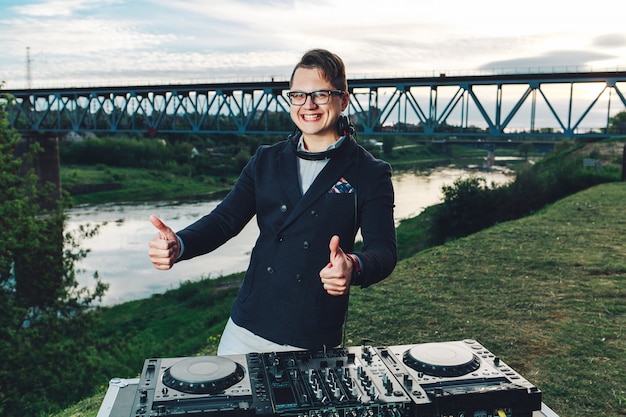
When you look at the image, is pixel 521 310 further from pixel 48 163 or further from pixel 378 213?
pixel 48 163

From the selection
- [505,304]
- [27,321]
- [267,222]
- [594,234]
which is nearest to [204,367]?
[267,222]

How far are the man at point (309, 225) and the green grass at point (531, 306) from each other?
3627 millimetres

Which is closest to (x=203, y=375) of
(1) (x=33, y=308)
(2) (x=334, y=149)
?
(2) (x=334, y=149)

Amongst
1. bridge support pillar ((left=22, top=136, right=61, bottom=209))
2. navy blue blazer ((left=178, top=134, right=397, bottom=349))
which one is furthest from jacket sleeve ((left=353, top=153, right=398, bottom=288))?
bridge support pillar ((left=22, top=136, right=61, bottom=209))

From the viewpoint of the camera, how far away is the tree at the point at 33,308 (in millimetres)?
12648

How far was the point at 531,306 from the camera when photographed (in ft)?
28.3

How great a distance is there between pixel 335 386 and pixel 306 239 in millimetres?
Result: 757

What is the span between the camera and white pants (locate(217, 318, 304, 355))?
2.99 metres

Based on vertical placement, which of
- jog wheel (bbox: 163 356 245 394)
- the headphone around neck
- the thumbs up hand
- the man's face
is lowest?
jog wheel (bbox: 163 356 245 394)

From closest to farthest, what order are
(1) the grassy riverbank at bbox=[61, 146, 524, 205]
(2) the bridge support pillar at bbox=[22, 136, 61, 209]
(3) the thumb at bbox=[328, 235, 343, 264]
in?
1. (3) the thumb at bbox=[328, 235, 343, 264]
2. (2) the bridge support pillar at bbox=[22, 136, 61, 209]
3. (1) the grassy riverbank at bbox=[61, 146, 524, 205]

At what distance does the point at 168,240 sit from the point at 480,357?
1.55m

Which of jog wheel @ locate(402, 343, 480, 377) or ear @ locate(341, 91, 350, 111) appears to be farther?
ear @ locate(341, 91, 350, 111)

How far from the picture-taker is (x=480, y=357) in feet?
9.23

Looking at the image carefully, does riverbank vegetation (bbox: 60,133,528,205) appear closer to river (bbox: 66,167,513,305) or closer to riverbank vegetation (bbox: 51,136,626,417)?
river (bbox: 66,167,513,305)
